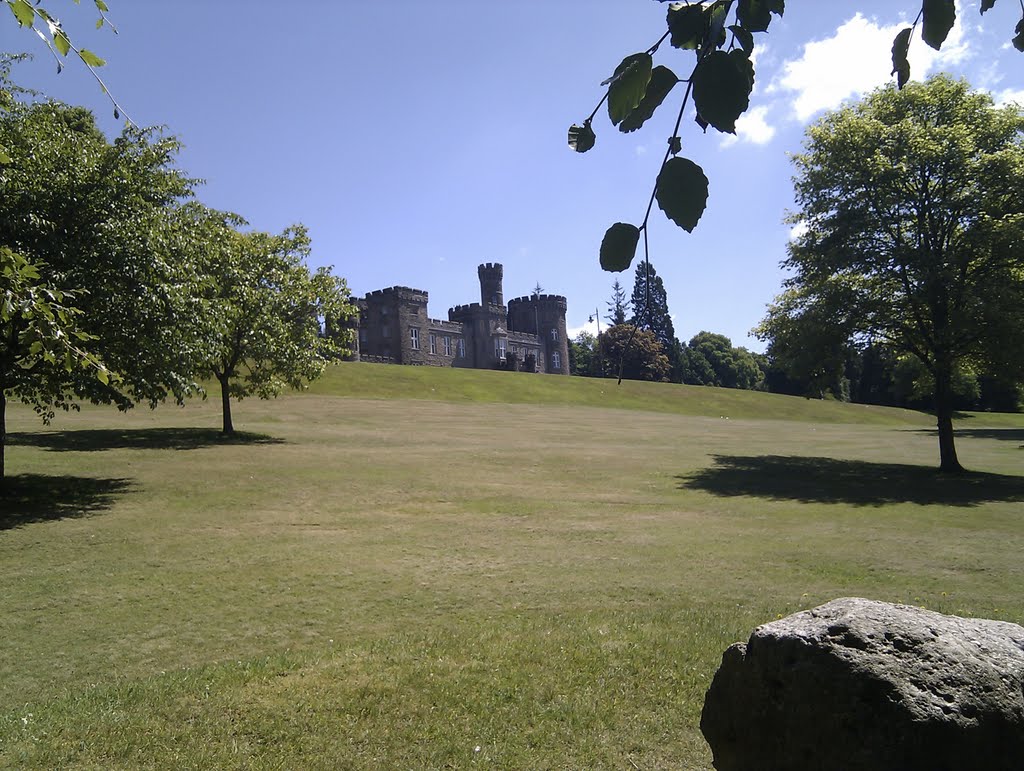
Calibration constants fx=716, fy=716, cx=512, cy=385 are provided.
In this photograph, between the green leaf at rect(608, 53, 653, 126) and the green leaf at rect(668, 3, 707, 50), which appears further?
the green leaf at rect(668, 3, 707, 50)

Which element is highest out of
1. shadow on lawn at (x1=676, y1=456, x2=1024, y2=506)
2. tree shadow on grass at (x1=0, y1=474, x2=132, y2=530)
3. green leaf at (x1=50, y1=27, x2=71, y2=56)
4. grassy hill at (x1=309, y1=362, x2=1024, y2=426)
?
green leaf at (x1=50, y1=27, x2=71, y2=56)

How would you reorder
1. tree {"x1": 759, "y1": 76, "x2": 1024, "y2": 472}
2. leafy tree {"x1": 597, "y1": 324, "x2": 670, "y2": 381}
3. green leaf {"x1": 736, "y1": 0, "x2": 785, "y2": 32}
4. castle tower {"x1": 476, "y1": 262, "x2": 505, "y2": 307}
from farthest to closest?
castle tower {"x1": 476, "y1": 262, "x2": 505, "y2": 307}
leafy tree {"x1": 597, "y1": 324, "x2": 670, "y2": 381}
tree {"x1": 759, "y1": 76, "x2": 1024, "y2": 472}
green leaf {"x1": 736, "y1": 0, "x2": 785, "y2": 32}

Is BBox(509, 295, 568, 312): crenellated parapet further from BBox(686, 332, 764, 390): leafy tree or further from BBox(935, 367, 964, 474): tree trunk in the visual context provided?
BBox(935, 367, 964, 474): tree trunk

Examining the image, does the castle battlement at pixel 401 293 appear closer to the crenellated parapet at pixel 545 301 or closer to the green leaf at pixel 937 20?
the crenellated parapet at pixel 545 301

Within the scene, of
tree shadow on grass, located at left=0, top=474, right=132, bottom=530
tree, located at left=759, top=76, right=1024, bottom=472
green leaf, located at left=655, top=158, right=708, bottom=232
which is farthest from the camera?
tree, located at left=759, top=76, right=1024, bottom=472

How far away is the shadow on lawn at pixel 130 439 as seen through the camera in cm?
2327

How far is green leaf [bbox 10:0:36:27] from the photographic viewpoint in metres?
2.85

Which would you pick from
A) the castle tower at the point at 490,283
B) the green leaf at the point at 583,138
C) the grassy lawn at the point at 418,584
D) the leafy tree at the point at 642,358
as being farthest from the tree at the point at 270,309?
the castle tower at the point at 490,283

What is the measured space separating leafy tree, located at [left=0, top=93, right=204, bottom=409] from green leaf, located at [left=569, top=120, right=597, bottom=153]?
14478 mm

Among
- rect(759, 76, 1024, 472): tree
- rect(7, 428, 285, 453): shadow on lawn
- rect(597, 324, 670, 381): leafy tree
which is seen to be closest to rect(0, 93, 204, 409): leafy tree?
rect(7, 428, 285, 453): shadow on lawn

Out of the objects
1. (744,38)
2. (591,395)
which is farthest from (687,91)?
(591,395)

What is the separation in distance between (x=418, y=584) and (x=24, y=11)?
8.79m

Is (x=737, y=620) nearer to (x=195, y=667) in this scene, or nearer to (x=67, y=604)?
(x=195, y=667)

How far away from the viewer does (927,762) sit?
314 cm
